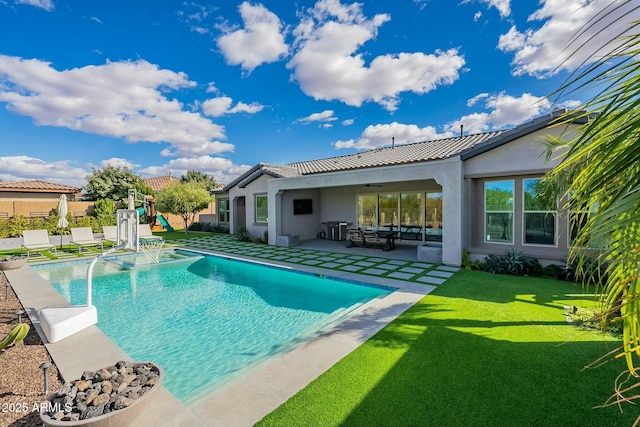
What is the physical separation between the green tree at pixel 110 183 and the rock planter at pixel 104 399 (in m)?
35.8

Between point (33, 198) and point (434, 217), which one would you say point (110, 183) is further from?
point (434, 217)

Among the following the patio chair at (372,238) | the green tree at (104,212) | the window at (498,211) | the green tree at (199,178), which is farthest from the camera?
the green tree at (199,178)

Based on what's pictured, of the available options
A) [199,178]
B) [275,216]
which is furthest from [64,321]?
[199,178]

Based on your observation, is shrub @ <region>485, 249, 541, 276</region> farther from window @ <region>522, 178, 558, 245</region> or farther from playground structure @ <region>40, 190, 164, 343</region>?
playground structure @ <region>40, 190, 164, 343</region>

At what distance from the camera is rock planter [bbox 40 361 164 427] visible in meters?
2.98

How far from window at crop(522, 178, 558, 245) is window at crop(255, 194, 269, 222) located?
13756 mm

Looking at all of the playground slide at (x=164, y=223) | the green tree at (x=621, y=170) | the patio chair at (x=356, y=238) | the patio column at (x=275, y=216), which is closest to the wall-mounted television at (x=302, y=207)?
the patio column at (x=275, y=216)

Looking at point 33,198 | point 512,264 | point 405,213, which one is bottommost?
point 512,264

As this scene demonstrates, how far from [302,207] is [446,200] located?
367 inches

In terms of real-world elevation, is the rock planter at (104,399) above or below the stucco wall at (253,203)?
below

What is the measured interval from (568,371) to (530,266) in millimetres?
6407

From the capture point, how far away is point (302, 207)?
59.5ft

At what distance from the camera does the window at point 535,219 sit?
32.1ft

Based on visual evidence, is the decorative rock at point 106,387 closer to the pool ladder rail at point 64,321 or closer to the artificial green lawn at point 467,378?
the artificial green lawn at point 467,378
